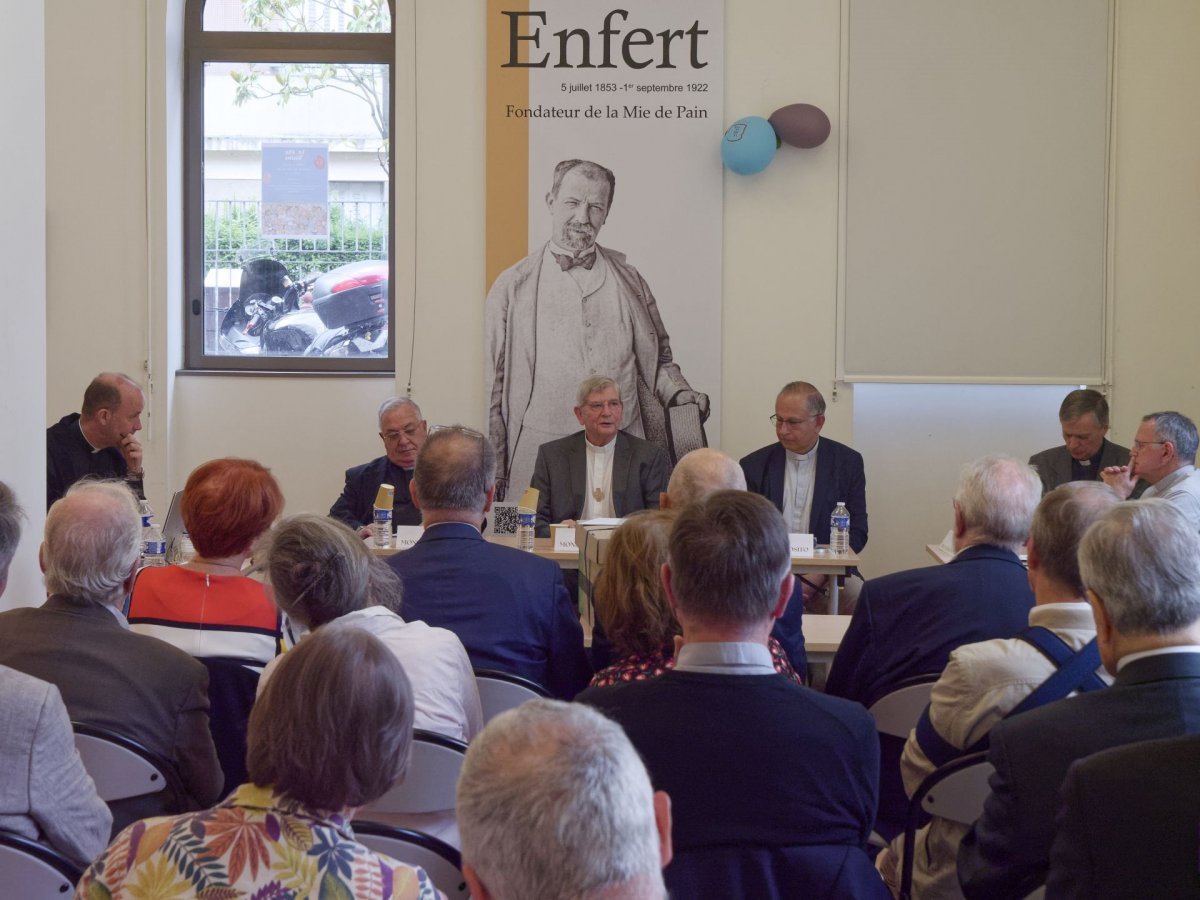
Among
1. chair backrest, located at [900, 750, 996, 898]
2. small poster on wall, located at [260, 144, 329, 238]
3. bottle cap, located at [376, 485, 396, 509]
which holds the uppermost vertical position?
small poster on wall, located at [260, 144, 329, 238]

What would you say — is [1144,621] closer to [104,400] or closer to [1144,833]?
[1144,833]

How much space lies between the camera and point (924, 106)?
6.30 m

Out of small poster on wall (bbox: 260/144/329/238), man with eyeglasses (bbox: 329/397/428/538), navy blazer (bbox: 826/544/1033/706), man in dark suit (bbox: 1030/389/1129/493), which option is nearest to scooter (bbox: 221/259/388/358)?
small poster on wall (bbox: 260/144/329/238)

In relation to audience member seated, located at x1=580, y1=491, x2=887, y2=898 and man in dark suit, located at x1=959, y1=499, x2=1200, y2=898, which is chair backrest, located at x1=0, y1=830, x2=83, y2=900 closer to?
audience member seated, located at x1=580, y1=491, x2=887, y2=898

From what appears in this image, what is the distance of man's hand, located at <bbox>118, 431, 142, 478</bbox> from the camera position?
17.8ft

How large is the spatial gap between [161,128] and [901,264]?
3841 mm

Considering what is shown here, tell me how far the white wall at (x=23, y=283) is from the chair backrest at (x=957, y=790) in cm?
300

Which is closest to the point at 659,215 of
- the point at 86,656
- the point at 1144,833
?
the point at 86,656

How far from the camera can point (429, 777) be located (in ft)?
7.54

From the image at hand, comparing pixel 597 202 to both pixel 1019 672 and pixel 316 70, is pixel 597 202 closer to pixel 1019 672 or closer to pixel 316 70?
pixel 316 70

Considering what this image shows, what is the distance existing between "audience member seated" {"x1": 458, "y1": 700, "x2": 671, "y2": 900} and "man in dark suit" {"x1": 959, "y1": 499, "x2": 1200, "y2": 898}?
1.00 meters

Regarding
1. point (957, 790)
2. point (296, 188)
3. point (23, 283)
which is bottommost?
point (957, 790)

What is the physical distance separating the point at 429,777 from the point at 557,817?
123 centimetres

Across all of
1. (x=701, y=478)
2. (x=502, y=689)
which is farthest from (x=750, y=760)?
A: (x=701, y=478)
